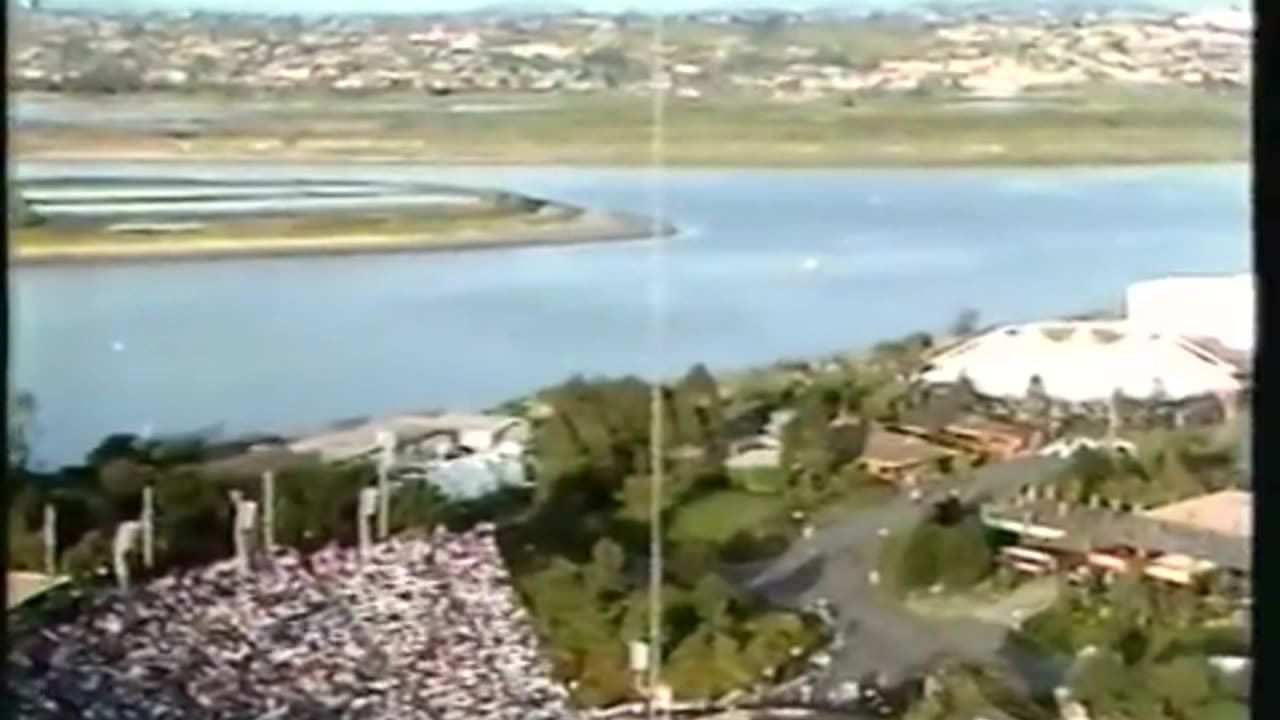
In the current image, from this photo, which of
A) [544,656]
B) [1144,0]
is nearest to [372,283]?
[544,656]

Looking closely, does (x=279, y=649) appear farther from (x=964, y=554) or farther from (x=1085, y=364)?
(x=1085, y=364)

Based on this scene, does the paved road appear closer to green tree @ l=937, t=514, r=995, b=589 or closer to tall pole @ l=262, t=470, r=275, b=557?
green tree @ l=937, t=514, r=995, b=589

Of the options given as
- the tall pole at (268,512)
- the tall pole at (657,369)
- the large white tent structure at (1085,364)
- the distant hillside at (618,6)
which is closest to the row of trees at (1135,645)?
the large white tent structure at (1085,364)

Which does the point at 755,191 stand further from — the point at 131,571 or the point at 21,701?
the point at 21,701

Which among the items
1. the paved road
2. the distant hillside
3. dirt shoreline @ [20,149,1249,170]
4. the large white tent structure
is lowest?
the paved road

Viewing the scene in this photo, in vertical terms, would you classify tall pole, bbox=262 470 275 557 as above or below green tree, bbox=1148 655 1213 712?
above

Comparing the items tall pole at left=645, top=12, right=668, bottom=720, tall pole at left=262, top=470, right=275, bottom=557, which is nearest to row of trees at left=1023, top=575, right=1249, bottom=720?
tall pole at left=645, top=12, right=668, bottom=720
